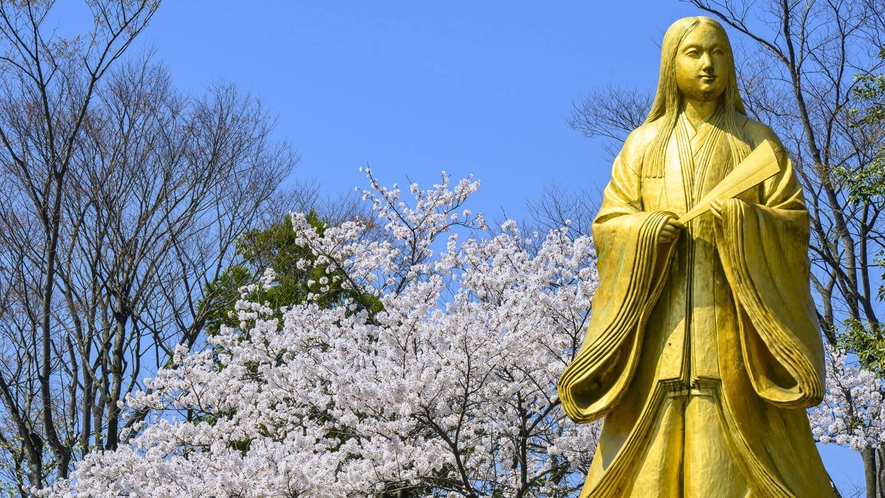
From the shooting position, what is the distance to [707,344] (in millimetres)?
5457

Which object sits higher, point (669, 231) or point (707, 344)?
point (669, 231)

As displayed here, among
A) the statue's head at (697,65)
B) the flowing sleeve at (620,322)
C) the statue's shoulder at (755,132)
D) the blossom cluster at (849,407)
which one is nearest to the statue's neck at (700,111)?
the statue's head at (697,65)

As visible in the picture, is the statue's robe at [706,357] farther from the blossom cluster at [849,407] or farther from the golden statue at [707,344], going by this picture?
the blossom cluster at [849,407]

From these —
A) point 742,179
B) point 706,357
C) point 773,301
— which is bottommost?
point 706,357

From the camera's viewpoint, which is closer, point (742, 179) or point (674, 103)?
point (742, 179)

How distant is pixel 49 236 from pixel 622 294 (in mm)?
12245

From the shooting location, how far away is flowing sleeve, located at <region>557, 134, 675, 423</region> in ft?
18.0

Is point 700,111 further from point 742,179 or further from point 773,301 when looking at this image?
point 773,301

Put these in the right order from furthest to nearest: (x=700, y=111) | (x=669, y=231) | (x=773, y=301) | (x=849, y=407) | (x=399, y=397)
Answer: (x=849, y=407)
(x=399, y=397)
(x=700, y=111)
(x=669, y=231)
(x=773, y=301)

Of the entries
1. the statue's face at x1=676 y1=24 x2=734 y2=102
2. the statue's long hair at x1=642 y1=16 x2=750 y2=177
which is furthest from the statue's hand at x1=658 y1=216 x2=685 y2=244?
the statue's face at x1=676 y1=24 x2=734 y2=102

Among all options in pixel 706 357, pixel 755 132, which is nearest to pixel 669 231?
pixel 706 357

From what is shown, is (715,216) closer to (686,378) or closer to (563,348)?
(686,378)

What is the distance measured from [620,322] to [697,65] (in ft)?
4.41

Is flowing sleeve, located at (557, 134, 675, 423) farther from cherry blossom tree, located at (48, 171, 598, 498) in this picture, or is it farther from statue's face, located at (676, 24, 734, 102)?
cherry blossom tree, located at (48, 171, 598, 498)
